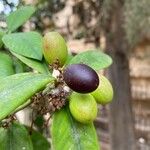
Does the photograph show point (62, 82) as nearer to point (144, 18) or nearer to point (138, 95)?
point (144, 18)

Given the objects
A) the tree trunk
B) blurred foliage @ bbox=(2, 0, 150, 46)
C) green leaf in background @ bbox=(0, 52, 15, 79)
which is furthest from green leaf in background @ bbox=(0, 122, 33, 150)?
the tree trunk

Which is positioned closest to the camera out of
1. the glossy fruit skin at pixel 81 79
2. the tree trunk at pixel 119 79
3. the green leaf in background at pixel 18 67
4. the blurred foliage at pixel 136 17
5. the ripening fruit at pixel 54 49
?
the glossy fruit skin at pixel 81 79

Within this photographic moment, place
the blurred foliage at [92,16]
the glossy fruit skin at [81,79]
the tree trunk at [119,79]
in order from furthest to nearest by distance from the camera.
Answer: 1. the tree trunk at [119,79]
2. the blurred foliage at [92,16]
3. the glossy fruit skin at [81,79]

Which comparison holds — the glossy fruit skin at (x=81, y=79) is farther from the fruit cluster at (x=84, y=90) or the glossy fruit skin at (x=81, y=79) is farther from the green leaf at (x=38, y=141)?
the green leaf at (x=38, y=141)

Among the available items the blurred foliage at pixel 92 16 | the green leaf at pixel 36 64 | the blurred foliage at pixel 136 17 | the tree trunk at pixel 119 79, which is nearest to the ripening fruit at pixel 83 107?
the green leaf at pixel 36 64

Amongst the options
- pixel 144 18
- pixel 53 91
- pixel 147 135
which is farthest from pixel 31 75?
pixel 147 135

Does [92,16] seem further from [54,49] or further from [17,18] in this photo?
[54,49]

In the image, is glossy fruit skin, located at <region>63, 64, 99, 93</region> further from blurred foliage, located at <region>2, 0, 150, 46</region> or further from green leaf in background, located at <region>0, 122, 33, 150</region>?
blurred foliage, located at <region>2, 0, 150, 46</region>
